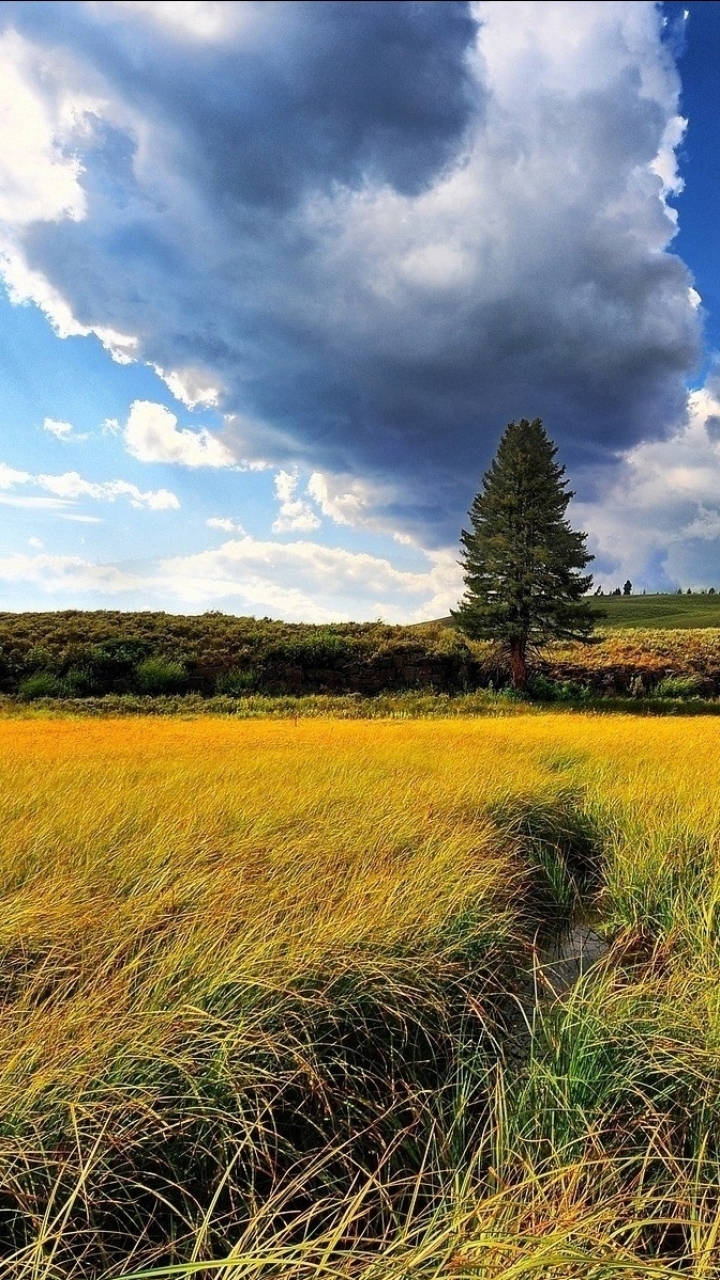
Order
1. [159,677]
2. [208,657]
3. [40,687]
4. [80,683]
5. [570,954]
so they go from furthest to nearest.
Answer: [208,657] < [159,677] < [80,683] < [40,687] < [570,954]

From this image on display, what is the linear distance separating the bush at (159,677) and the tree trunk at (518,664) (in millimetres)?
13907

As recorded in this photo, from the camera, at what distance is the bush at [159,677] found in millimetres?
24781

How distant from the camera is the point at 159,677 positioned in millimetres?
24953

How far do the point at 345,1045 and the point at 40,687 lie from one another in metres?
22.2

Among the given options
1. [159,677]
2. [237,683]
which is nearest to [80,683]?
[159,677]

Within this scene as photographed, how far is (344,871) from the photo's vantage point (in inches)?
212

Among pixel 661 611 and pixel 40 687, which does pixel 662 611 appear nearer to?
pixel 661 611

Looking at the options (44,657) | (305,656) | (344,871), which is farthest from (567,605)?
(344,871)

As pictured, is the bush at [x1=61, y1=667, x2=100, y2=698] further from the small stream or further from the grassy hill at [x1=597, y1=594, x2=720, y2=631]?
the grassy hill at [x1=597, y1=594, x2=720, y2=631]

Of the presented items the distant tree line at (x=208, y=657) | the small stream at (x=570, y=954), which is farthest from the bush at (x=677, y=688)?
the small stream at (x=570, y=954)

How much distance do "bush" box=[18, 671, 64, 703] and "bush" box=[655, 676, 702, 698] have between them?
25188 millimetres

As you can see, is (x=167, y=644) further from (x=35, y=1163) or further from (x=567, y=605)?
(x=35, y=1163)

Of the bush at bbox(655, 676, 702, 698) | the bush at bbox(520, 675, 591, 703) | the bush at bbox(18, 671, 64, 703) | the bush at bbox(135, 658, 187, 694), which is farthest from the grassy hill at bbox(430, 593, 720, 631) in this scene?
the bush at bbox(18, 671, 64, 703)

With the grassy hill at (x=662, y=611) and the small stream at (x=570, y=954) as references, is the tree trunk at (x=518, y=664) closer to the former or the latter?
the small stream at (x=570, y=954)
